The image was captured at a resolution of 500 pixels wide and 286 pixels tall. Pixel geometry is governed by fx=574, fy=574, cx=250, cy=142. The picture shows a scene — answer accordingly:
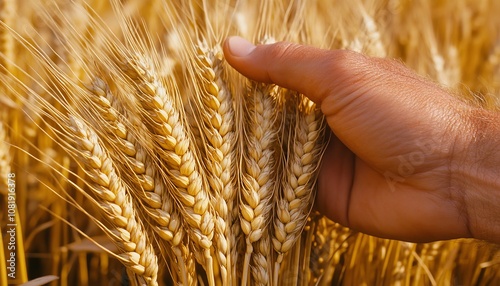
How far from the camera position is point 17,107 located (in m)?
1.26

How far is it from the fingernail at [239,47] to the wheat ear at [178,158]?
0.25m

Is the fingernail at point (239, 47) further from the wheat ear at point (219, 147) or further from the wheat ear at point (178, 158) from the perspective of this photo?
the wheat ear at point (178, 158)

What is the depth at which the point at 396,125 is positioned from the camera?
4.00ft

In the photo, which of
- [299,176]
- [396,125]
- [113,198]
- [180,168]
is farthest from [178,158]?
[396,125]

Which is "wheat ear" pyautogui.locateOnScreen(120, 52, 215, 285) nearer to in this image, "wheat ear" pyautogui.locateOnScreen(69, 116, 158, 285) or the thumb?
"wheat ear" pyautogui.locateOnScreen(69, 116, 158, 285)

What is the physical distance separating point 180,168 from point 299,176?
265 millimetres

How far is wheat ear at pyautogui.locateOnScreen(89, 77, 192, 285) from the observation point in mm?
1059

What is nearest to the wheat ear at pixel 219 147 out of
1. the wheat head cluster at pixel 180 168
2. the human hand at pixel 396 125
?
the wheat head cluster at pixel 180 168

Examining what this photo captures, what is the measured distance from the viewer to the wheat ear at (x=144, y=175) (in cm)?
106

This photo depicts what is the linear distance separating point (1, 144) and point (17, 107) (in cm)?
10

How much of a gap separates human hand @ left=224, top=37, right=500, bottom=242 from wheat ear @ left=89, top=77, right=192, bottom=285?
31 centimetres

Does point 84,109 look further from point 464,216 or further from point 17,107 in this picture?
point 464,216

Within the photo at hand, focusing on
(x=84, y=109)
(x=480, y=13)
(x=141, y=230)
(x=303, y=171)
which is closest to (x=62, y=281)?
(x=141, y=230)

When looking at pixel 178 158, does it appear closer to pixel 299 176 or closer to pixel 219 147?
pixel 219 147
